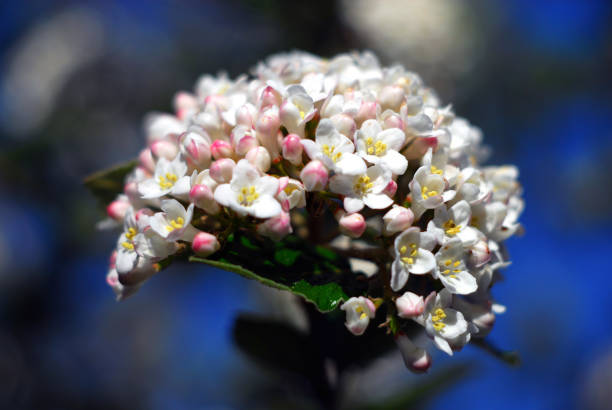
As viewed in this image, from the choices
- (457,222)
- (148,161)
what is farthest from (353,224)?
(148,161)

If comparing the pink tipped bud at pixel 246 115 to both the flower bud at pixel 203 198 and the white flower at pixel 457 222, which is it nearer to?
the flower bud at pixel 203 198

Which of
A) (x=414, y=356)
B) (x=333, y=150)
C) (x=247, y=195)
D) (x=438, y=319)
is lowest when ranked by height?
(x=414, y=356)

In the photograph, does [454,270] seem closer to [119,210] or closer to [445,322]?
[445,322]

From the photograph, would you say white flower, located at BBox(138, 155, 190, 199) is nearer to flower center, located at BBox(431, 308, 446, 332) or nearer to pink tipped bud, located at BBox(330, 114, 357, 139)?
pink tipped bud, located at BBox(330, 114, 357, 139)

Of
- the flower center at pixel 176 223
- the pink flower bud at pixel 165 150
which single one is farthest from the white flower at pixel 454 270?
the pink flower bud at pixel 165 150

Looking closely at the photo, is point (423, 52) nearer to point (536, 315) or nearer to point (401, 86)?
point (401, 86)

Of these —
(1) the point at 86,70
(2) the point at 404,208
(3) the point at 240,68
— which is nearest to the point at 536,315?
(3) the point at 240,68
